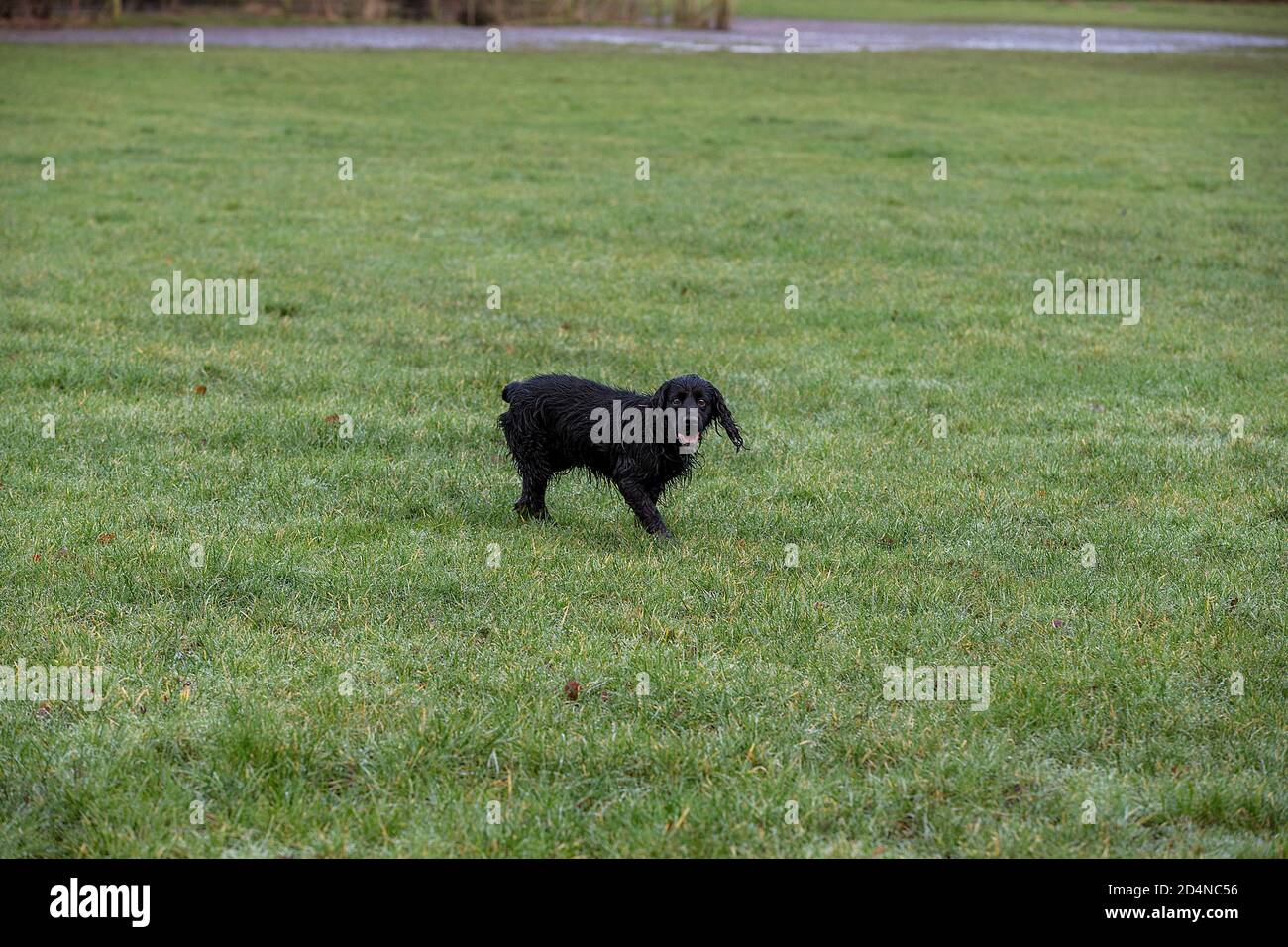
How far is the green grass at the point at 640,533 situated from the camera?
4.98 m

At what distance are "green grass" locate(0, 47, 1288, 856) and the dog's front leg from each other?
138 millimetres

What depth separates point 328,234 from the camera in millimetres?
15984

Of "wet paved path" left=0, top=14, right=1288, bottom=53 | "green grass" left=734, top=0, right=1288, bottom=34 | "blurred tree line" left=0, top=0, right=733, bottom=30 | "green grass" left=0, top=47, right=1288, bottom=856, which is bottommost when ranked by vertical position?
"green grass" left=0, top=47, right=1288, bottom=856

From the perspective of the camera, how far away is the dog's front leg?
7469 mm

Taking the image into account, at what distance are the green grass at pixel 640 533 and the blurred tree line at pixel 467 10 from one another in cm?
2784

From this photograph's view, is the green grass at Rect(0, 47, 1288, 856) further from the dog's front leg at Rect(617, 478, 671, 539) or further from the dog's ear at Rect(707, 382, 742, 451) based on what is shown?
the dog's ear at Rect(707, 382, 742, 451)

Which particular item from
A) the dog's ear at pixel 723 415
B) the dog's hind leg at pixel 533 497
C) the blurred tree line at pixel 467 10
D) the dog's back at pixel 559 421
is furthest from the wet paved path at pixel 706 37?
the dog's ear at pixel 723 415

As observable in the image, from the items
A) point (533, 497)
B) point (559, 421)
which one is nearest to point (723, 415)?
point (559, 421)

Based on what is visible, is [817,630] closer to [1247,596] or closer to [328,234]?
[1247,596]

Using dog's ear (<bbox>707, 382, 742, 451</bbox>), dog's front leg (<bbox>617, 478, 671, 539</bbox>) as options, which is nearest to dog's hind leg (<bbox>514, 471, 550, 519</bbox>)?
dog's front leg (<bbox>617, 478, 671, 539</bbox>)

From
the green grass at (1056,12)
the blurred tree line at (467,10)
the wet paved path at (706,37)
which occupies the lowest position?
the wet paved path at (706,37)

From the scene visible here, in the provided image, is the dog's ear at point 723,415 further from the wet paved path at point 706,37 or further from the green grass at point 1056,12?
the green grass at point 1056,12

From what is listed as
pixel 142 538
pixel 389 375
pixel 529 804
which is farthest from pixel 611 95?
pixel 529 804

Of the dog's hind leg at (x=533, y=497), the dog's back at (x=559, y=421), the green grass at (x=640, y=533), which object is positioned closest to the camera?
the green grass at (x=640, y=533)
